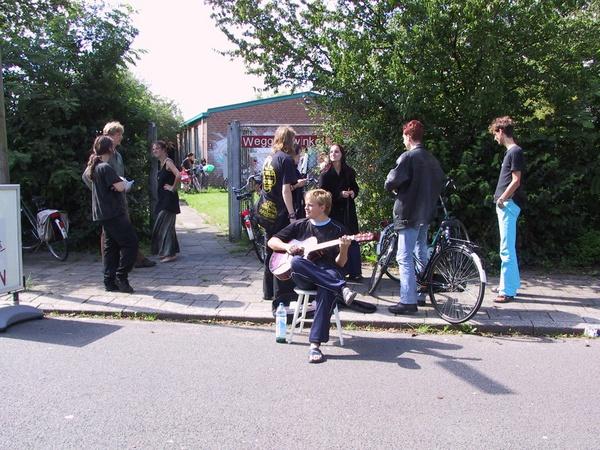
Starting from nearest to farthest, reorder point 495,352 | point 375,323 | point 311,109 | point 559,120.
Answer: point 495,352 → point 375,323 → point 559,120 → point 311,109

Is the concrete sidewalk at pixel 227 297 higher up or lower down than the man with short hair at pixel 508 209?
lower down

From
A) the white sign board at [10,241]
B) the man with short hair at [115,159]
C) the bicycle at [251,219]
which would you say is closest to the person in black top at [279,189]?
the bicycle at [251,219]

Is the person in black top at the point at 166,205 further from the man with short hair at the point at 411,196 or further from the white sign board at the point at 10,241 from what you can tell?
the man with short hair at the point at 411,196

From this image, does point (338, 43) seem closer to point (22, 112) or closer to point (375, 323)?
point (375, 323)

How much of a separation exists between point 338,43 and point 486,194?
2802mm

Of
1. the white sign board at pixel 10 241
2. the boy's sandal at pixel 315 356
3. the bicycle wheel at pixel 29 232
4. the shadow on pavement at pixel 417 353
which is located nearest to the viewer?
the shadow on pavement at pixel 417 353

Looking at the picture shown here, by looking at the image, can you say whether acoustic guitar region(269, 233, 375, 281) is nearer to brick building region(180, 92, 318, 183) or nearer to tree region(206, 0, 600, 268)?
tree region(206, 0, 600, 268)

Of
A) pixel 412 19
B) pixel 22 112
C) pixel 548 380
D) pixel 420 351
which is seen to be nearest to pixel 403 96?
pixel 412 19

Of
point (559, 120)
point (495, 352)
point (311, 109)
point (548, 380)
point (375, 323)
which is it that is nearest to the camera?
point (548, 380)

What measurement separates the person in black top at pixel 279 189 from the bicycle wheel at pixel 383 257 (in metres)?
1.18

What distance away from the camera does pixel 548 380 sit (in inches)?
166

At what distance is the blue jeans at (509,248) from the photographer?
6.08 meters

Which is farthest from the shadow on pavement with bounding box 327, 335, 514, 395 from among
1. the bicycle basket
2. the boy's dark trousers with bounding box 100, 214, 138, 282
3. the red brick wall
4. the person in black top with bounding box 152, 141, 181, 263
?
the red brick wall

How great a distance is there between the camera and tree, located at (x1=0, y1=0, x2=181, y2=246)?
8.60m
